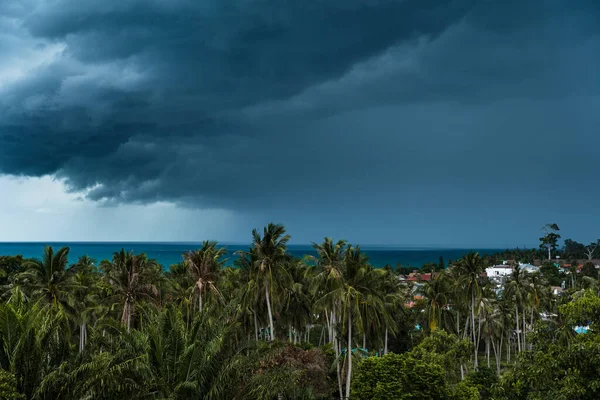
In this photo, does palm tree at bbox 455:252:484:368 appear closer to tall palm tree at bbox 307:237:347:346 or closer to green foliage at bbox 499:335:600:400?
tall palm tree at bbox 307:237:347:346

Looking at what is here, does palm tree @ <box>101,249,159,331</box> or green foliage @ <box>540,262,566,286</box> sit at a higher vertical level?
palm tree @ <box>101,249,159,331</box>

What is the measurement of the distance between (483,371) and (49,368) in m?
36.6

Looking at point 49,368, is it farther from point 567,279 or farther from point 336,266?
point 567,279

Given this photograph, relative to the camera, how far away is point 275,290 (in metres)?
38.7

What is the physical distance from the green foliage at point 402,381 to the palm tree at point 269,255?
1384 centimetres

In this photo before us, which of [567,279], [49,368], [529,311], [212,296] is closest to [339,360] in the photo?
[212,296]

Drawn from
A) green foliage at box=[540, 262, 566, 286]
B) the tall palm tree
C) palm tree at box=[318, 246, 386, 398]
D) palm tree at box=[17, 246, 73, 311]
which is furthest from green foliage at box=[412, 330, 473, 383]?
green foliage at box=[540, 262, 566, 286]

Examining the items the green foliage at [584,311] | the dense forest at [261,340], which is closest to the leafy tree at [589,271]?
the dense forest at [261,340]

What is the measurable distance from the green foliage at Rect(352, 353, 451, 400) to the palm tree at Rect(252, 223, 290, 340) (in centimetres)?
1384

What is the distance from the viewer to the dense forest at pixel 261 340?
14672 mm

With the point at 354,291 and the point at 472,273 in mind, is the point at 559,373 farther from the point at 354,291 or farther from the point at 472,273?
the point at 472,273

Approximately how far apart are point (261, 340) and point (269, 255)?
11.0m

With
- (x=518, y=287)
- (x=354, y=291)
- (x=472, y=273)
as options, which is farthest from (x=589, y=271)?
(x=354, y=291)

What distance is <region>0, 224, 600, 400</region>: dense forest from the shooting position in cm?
1467
